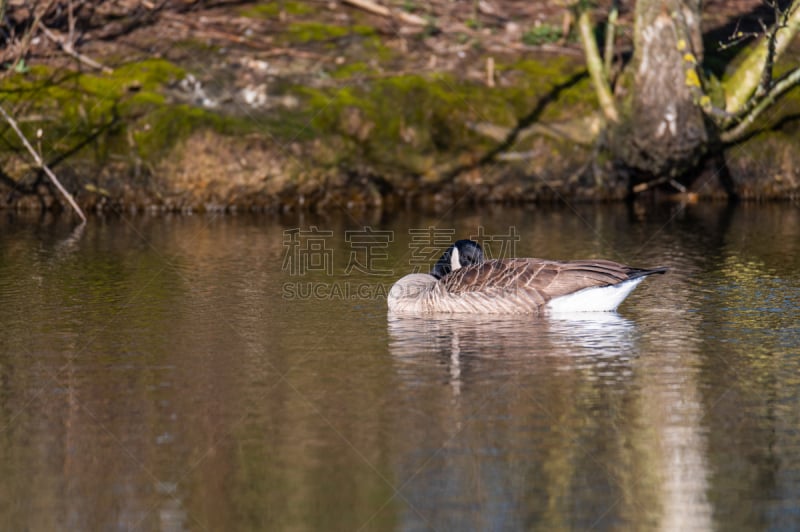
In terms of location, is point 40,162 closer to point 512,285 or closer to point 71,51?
point 71,51

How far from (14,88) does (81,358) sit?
1377cm

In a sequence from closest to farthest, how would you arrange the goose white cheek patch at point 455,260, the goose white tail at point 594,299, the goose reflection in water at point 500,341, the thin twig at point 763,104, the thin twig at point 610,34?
the goose reflection in water at point 500,341
the goose white tail at point 594,299
the goose white cheek patch at point 455,260
the thin twig at point 763,104
the thin twig at point 610,34

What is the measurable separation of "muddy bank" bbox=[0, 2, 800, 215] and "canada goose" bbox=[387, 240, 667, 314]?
10.1m

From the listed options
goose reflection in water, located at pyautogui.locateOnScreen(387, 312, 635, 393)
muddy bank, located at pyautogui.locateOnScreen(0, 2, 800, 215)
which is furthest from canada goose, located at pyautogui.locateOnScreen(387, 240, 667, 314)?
muddy bank, located at pyautogui.locateOnScreen(0, 2, 800, 215)

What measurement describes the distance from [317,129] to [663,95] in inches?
272

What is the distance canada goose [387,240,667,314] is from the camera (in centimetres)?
1301

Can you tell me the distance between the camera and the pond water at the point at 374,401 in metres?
7.22

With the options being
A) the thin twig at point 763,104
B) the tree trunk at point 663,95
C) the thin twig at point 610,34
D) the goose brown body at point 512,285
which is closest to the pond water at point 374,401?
the goose brown body at point 512,285

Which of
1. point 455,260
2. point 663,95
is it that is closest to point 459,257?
point 455,260

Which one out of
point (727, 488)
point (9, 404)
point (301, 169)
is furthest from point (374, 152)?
point (727, 488)

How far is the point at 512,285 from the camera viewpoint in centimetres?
1329

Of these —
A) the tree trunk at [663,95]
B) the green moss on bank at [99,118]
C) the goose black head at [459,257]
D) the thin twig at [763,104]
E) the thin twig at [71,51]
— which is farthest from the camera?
the thin twig at [71,51]

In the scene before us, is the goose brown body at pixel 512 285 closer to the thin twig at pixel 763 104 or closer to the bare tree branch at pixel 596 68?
the thin twig at pixel 763 104

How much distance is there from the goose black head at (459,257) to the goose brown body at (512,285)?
60 cm
